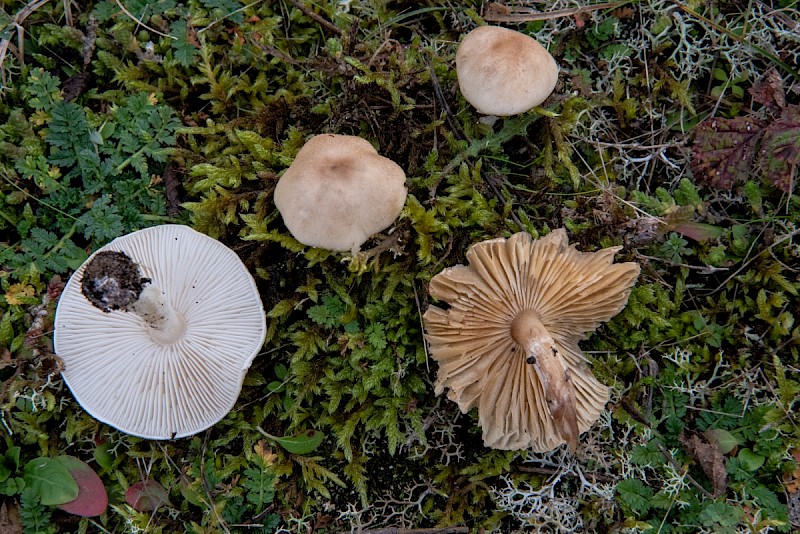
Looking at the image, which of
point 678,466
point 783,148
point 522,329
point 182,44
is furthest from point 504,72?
point 678,466

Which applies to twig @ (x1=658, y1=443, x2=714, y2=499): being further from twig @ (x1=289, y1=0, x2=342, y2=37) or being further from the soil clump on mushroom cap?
twig @ (x1=289, y1=0, x2=342, y2=37)

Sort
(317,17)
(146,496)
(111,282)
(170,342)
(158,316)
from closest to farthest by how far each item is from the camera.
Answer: (111,282)
(158,316)
(170,342)
(146,496)
(317,17)

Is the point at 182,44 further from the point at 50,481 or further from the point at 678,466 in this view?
the point at 678,466

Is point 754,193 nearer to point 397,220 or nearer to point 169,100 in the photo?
point 397,220

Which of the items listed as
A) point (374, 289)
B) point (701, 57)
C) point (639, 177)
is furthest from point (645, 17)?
point (374, 289)

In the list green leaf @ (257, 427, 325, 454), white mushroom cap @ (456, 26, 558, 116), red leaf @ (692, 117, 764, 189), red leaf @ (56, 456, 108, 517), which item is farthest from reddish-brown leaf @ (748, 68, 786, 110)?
red leaf @ (56, 456, 108, 517)
